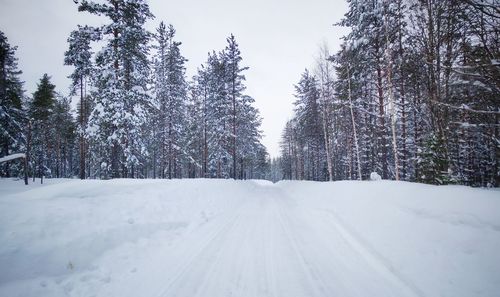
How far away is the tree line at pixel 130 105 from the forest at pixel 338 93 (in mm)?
113

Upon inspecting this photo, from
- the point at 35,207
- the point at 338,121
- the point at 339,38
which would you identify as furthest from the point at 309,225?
the point at 338,121

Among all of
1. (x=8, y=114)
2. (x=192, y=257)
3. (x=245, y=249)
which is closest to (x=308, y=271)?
(x=245, y=249)

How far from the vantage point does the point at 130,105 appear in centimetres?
1444

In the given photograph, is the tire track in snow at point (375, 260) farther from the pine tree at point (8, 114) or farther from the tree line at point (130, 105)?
the pine tree at point (8, 114)

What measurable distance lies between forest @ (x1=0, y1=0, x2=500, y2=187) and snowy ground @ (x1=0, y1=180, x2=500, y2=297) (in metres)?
3.09

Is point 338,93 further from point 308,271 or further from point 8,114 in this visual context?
point 8,114

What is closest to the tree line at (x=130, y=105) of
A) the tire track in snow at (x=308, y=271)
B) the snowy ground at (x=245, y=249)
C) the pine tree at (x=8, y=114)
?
the pine tree at (x=8, y=114)

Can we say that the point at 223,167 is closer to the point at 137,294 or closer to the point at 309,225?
the point at 309,225

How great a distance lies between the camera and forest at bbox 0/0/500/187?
31.9 ft

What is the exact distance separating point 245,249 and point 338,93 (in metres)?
20.6

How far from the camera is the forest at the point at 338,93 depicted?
383 inches

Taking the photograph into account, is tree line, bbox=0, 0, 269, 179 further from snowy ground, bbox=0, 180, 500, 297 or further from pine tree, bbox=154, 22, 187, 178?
snowy ground, bbox=0, 180, 500, 297

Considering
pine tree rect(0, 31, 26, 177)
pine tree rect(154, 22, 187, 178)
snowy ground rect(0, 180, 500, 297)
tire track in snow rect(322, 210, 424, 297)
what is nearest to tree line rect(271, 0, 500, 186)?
snowy ground rect(0, 180, 500, 297)

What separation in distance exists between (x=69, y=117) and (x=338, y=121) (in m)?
45.8
